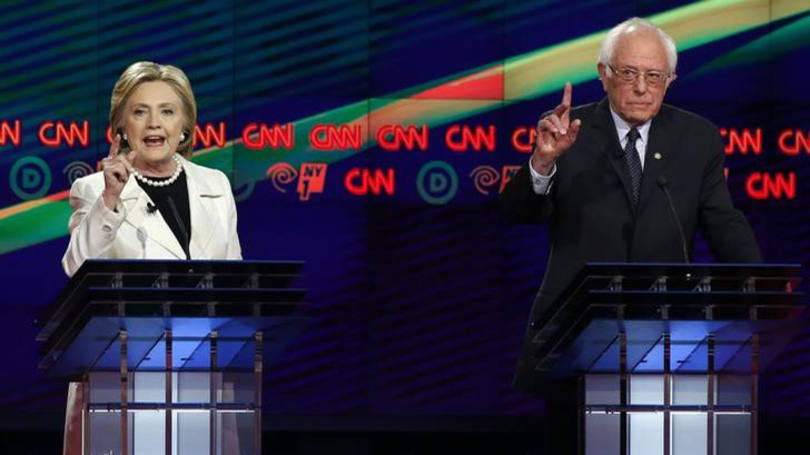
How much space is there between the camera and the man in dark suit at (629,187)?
15.8 feet

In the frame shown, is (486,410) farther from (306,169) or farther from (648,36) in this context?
(648,36)

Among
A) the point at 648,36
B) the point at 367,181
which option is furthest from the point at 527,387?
the point at 367,181

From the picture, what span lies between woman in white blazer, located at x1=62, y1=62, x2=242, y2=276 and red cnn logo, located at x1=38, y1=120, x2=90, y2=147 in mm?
3407

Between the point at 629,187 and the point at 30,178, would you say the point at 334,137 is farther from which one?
the point at 629,187

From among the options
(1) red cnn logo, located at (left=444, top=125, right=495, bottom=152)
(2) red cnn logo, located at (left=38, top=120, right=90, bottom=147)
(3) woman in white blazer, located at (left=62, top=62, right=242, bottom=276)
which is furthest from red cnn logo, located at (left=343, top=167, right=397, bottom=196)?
(3) woman in white blazer, located at (left=62, top=62, right=242, bottom=276)

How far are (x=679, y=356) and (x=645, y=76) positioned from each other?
911mm

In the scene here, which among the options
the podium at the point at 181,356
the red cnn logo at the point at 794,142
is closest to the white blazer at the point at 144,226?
the podium at the point at 181,356

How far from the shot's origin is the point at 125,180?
15.0ft

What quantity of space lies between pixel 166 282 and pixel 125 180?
43cm

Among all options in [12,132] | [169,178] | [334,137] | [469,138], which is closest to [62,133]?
[12,132]

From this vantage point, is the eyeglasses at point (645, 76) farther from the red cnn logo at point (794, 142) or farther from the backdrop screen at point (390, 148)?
the red cnn logo at point (794, 142)

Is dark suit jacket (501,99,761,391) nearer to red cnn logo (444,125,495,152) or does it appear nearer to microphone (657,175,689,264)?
microphone (657,175,689,264)

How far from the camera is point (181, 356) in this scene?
169 inches

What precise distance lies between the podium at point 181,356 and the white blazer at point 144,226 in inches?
15.8
